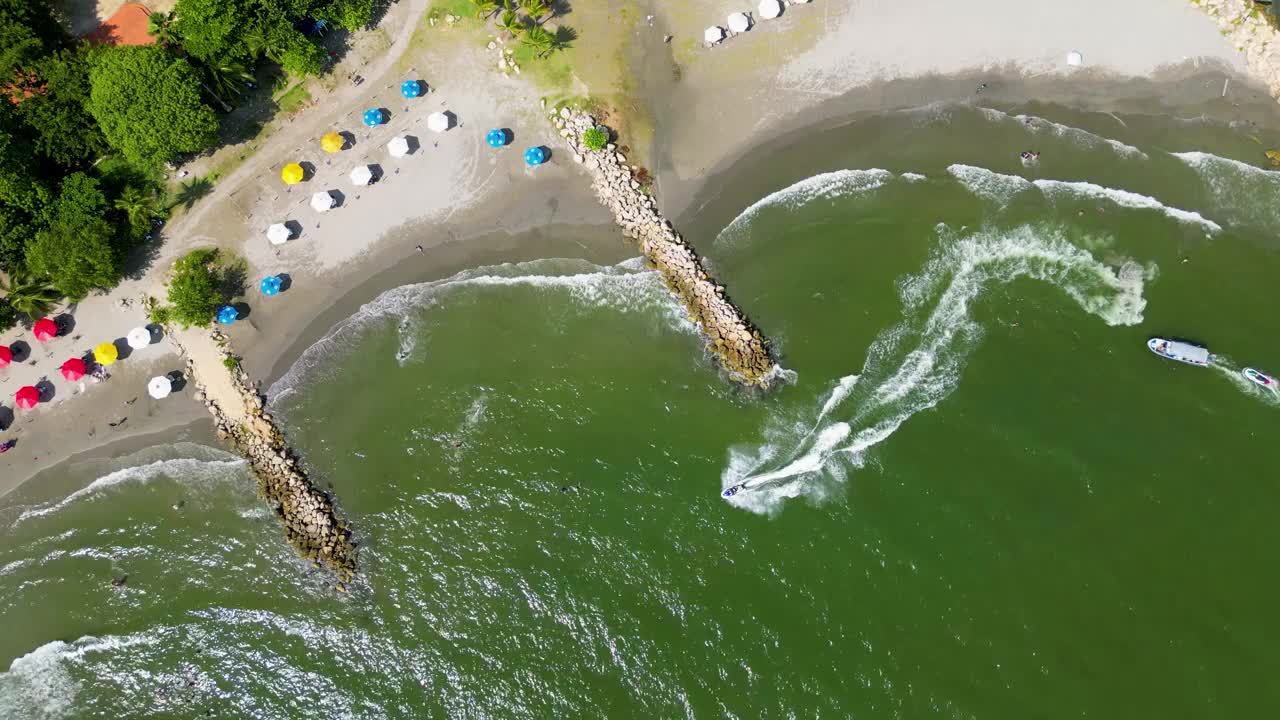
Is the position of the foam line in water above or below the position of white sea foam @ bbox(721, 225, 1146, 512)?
above

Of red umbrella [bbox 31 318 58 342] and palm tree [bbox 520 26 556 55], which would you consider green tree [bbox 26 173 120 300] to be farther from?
palm tree [bbox 520 26 556 55]

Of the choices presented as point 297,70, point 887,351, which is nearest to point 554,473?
point 887,351

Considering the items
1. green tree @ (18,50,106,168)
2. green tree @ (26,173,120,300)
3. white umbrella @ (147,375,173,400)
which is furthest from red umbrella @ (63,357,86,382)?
green tree @ (18,50,106,168)

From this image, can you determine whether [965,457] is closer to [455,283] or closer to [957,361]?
[957,361]

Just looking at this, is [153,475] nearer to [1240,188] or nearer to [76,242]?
[76,242]

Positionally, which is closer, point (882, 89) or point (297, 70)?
point (297, 70)

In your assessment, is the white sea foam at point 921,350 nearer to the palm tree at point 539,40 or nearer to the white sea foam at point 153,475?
the palm tree at point 539,40

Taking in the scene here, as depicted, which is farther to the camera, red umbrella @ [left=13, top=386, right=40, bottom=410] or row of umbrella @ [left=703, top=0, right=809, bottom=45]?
row of umbrella @ [left=703, top=0, right=809, bottom=45]
